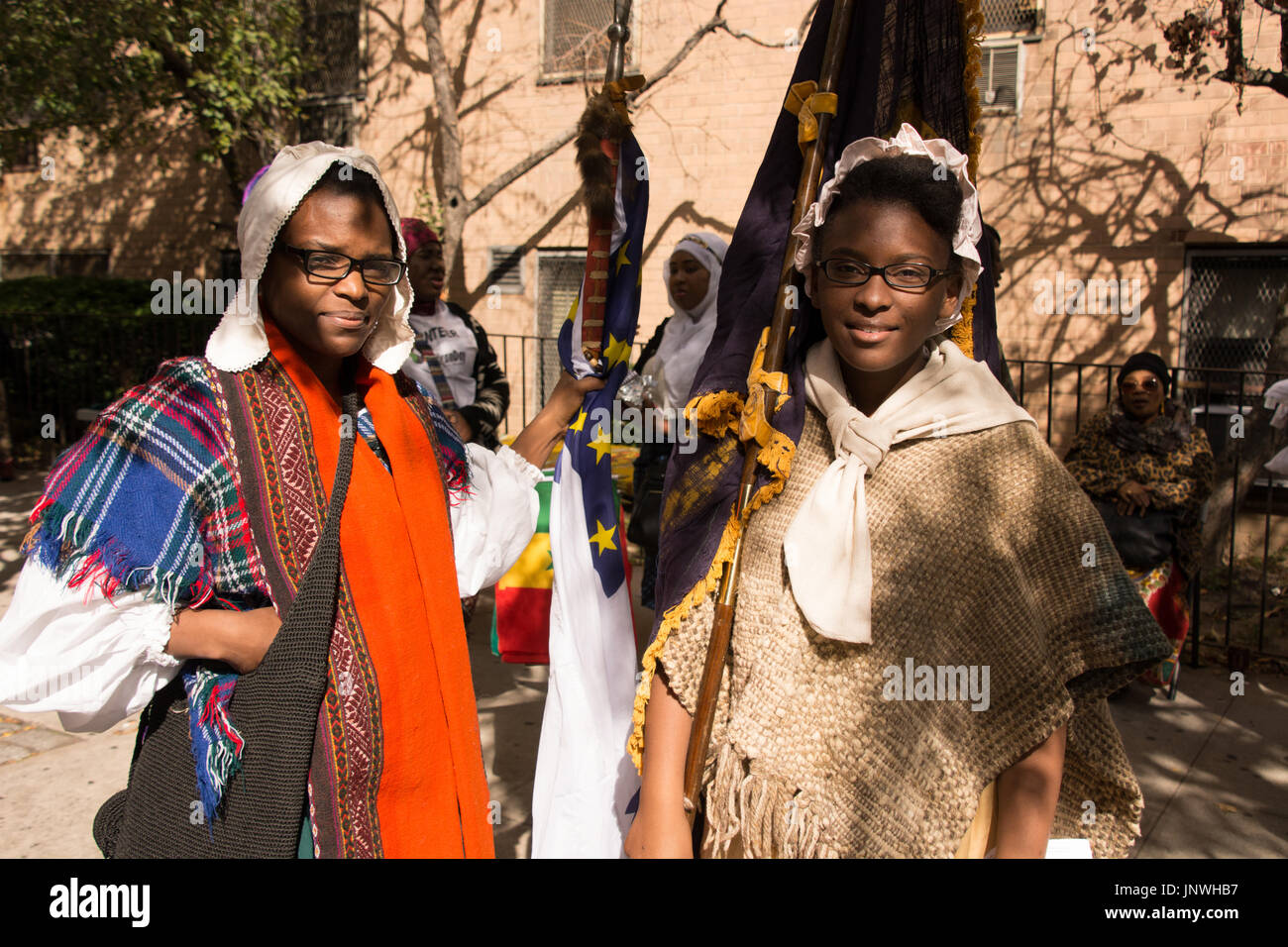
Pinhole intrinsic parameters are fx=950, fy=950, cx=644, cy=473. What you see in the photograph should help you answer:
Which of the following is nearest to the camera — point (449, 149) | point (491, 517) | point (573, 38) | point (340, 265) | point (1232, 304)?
point (340, 265)

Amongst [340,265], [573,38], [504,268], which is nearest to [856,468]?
[340,265]

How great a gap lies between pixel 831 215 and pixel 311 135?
13114 millimetres

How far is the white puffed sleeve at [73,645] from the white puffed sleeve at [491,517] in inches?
28.8

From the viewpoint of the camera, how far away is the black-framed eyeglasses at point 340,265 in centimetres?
185

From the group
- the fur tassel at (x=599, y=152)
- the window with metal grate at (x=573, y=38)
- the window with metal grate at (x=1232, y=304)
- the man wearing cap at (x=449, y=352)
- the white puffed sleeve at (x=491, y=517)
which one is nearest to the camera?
the white puffed sleeve at (x=491, y=517)

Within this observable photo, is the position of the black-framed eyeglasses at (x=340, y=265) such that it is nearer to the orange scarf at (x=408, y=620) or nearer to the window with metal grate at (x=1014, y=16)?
the orange scarf at (x=408, y=620)

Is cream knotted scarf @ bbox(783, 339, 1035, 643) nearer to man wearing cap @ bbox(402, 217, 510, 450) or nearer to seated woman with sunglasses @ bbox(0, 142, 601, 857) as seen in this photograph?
seated woman with sunglasses @ bbox(0, 142, 601, 857)

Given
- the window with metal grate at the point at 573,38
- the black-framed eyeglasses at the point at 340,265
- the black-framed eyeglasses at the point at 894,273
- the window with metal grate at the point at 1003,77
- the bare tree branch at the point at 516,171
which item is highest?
the window with metal grate at the point at 573,38

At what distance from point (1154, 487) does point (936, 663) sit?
171 inches

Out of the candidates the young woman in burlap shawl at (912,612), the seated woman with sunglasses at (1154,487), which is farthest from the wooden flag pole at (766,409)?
the seated woman with sunglasses at (1154,487)

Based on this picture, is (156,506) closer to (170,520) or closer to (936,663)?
(170,520)

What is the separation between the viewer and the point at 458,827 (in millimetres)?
2096

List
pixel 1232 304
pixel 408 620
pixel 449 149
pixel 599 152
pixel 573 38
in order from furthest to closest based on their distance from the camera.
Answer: pixel 449 149 < pixel 573 38 < pixel 1232 304 < pixel 599 152 < pixel 408 620

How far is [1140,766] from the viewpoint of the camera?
454 cm
